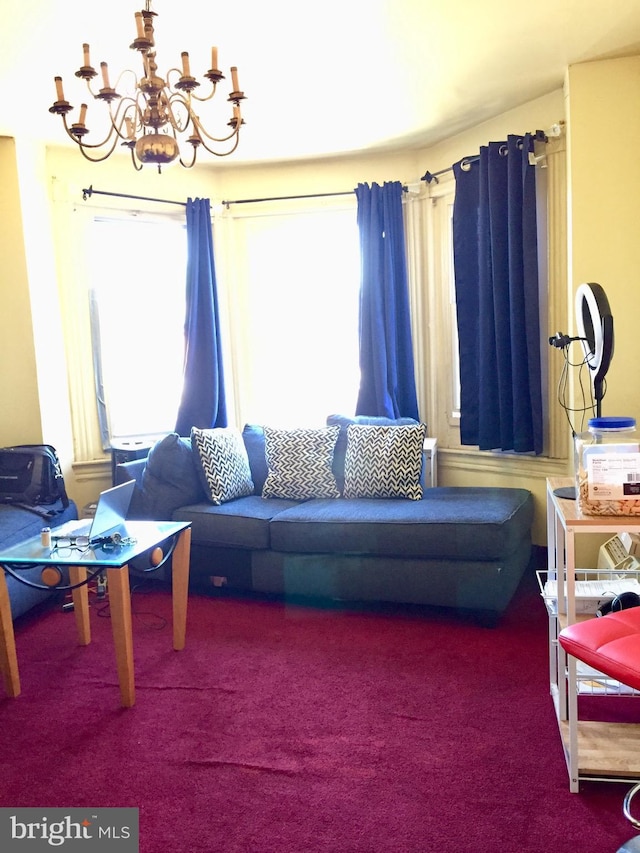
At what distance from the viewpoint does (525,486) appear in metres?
3.89

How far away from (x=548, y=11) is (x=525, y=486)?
7.62ft

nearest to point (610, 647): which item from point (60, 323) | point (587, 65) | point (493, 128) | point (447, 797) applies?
point (447, 797)

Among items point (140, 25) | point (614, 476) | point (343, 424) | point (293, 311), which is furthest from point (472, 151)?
point (614, 476)

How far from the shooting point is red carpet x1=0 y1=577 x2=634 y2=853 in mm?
1793

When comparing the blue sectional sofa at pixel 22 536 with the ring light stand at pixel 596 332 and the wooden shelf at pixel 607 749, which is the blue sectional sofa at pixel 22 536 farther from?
the ring light stand at pixel 596 332

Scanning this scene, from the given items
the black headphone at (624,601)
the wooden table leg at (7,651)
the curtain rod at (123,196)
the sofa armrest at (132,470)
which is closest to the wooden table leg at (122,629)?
the wooden table leg at (7,651)

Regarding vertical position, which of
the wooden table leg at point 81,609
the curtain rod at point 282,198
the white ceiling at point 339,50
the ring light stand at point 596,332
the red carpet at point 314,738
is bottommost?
the red carpet at point 314,738

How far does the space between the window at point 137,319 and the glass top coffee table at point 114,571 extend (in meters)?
1.60

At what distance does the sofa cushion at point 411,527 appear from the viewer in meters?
3.04

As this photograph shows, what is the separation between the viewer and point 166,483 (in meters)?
3.73

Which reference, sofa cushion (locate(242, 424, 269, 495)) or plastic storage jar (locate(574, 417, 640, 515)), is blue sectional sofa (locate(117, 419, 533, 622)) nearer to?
sofa cushion (locate(242, 424, 269, 495))

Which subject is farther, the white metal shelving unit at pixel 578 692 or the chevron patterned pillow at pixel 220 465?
the chevron patterned pillow at pixel 220 465

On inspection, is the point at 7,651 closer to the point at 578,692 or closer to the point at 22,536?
the point at 22,536

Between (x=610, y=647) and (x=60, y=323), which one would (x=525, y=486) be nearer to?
(x=610, y=647)
